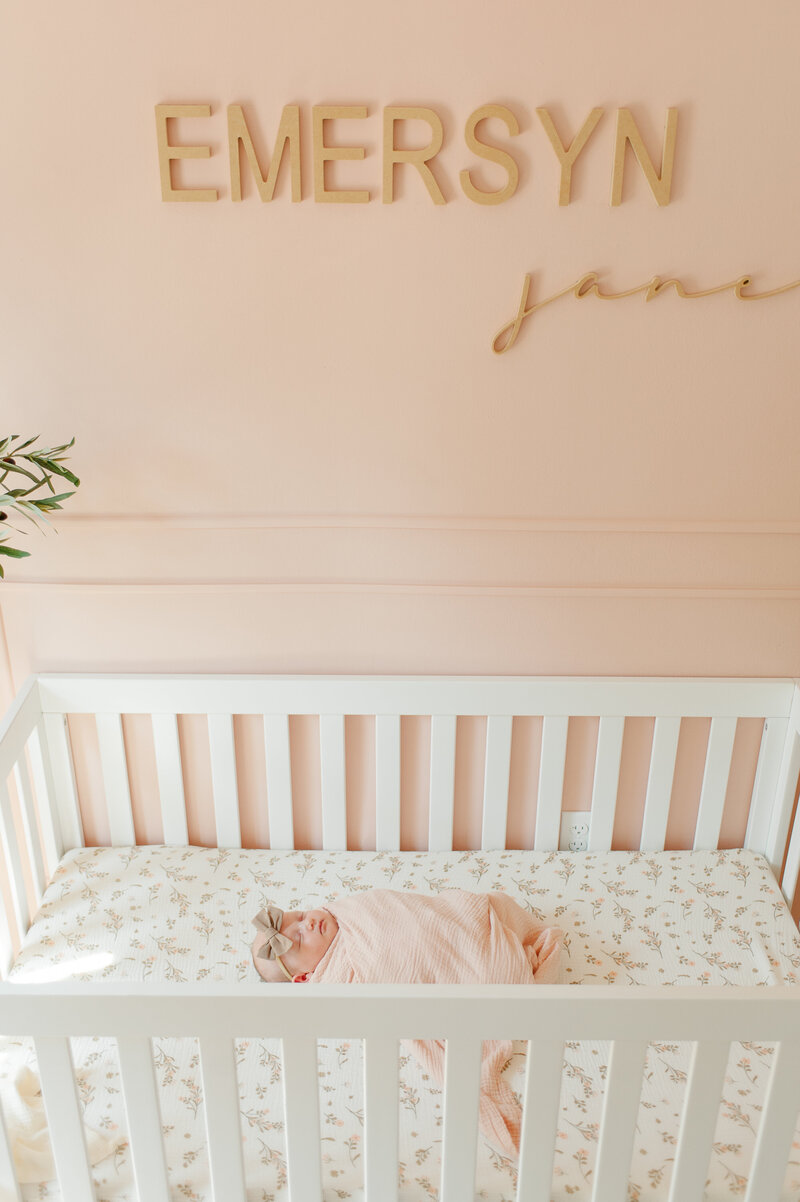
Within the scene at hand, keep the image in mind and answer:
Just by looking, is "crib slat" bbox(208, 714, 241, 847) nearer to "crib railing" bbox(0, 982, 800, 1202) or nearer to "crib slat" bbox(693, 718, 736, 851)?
"crib railing" bbox(0, 982, 800, 1202)

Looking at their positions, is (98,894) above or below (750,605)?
below

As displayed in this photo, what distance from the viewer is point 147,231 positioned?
170 cm

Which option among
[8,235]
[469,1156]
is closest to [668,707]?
[469,1156]

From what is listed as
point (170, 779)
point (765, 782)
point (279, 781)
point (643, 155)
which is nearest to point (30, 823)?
point (170, 779)

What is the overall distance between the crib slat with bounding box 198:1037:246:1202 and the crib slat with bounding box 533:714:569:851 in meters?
0.94

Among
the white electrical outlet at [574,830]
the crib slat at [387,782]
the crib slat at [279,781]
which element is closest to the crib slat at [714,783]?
the white electrical outlet at [574,830]

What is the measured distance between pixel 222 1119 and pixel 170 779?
0.86m

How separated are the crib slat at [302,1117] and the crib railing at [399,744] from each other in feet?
2.66

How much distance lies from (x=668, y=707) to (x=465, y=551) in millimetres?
516

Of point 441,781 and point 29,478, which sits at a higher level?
point 29,478

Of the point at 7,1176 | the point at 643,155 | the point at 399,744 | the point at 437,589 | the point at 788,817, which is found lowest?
the point at 7,1176

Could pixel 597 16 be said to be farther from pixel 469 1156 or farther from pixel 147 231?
pixel 469 1156

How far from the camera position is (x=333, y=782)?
2.05 metres

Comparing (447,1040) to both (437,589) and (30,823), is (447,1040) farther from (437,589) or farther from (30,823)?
(30,823)
